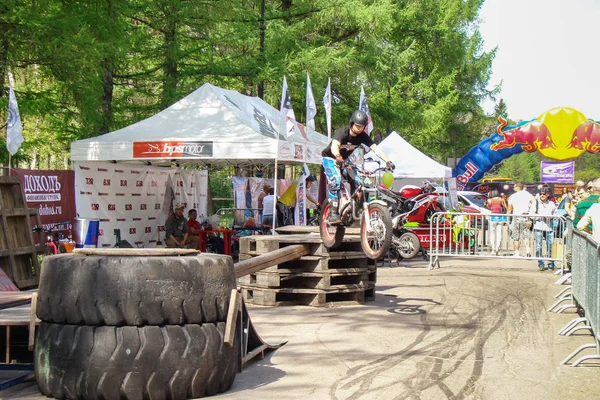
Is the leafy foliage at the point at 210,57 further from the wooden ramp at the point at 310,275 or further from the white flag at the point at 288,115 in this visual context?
the wooden ramp at the point at 310,275

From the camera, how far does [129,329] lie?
5.34 m

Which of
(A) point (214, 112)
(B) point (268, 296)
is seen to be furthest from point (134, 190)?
(B) point (268, 296)

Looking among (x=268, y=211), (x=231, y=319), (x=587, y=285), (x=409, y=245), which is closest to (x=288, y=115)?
(x=268, y=211)

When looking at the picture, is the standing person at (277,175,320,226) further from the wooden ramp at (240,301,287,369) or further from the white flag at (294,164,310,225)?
the wooden ramp at (240,301,287,369)

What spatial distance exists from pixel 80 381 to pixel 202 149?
10601 mm

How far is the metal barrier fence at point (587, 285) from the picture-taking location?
23.9 ft

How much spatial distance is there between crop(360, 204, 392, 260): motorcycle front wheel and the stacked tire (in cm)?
378

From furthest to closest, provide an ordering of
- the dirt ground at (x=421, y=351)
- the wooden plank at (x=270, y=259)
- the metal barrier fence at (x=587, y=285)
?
1. the wooden plank at (x=270, y=259)
2. the metal barrier fence at (x=587, y=285)
3. the dirt ground at (x=421, y=351)

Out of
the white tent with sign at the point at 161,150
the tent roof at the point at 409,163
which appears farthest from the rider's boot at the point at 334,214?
the tent roof at the point at 409,163

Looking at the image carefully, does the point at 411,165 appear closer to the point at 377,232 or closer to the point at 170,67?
the point at 170,67

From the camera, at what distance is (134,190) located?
18.7 m

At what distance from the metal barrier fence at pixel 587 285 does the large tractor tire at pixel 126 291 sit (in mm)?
3946

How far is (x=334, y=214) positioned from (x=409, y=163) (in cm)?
1671

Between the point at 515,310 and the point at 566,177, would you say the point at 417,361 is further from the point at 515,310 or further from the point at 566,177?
the point at 566,177
